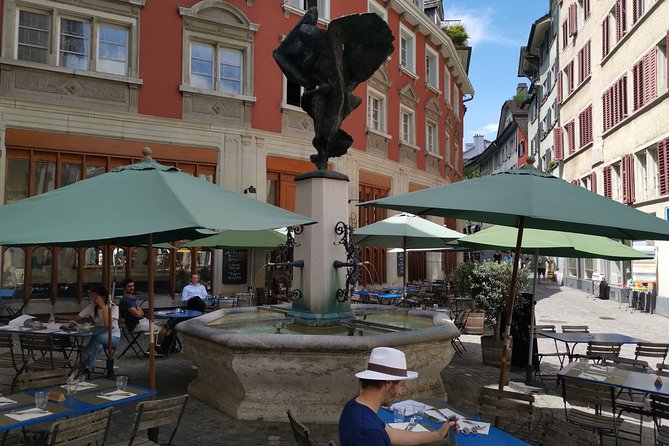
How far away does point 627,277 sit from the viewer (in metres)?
21.0

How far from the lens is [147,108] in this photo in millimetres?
14164

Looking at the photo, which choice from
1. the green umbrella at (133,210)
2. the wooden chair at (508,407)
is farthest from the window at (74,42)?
the wooden chair at (508,407)

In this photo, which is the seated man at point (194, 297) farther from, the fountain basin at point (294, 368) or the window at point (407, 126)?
the window at point (407, 126)

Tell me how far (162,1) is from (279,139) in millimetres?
4869

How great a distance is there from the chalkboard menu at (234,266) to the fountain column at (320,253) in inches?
319

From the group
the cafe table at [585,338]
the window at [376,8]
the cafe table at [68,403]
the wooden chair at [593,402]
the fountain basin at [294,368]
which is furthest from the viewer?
the window at [376,8]

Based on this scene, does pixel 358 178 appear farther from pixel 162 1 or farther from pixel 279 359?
pixel 279 359

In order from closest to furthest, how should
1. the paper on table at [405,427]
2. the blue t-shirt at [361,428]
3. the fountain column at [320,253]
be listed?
the blue t-shirt at [361,428]
the paper on table at [405,427]
the fountain column at [320,253]

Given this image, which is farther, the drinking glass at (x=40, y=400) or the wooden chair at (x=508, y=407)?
the wooden chair at (x=508, y=407)

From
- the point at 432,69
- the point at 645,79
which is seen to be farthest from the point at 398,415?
the point at 432,69

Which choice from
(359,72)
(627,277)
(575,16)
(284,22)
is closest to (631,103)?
(627,277)

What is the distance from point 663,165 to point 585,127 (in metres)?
9.72

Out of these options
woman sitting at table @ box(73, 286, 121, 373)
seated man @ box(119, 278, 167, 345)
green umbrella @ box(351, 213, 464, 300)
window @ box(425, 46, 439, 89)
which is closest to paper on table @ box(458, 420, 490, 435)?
woman sitting at table @ box(73, 286, 121, 373)

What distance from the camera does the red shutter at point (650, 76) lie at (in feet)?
57.5
